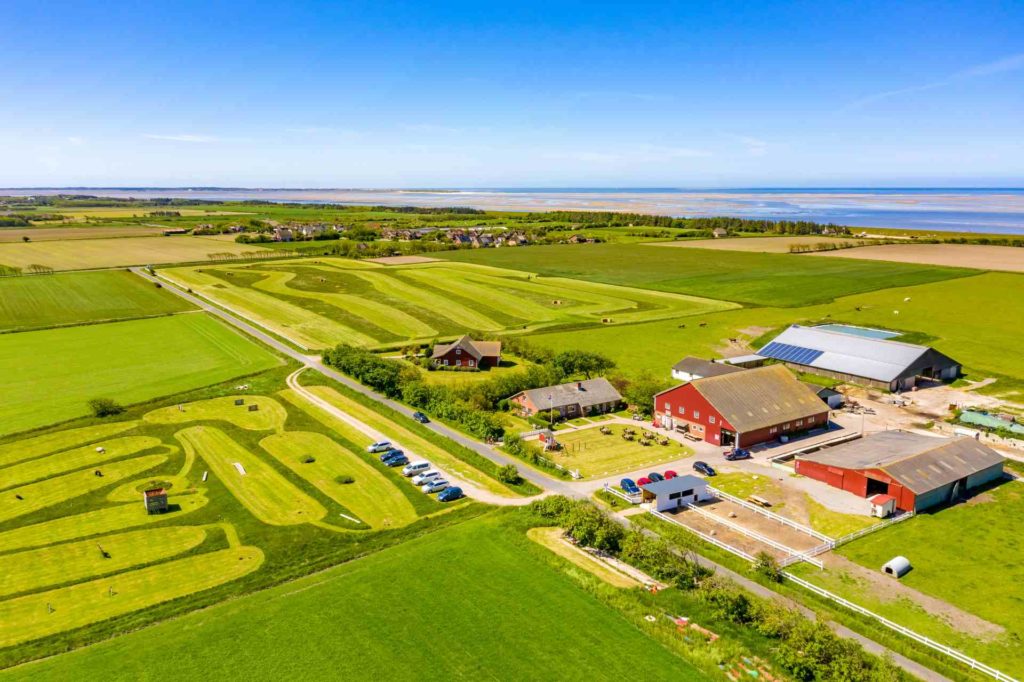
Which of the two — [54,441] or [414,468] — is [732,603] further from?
[54,441]

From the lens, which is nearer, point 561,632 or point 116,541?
point 561,632

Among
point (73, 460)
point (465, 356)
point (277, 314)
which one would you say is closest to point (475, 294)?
point (277, 314)

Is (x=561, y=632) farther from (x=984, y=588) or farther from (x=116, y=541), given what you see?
(x=116, y=541)

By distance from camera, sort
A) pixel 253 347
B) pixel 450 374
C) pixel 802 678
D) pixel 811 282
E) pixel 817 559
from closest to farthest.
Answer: pixel 802 678 < pixel 817 559 < pixel 450 374 < pixel 253 347 < pixel 811 282

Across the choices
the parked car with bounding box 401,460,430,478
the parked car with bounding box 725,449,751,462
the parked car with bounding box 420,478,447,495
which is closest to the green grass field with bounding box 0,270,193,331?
the parked car with bounding box 401,460,430,478

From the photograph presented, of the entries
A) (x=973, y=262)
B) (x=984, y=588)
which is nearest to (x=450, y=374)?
(x=984, y=588)

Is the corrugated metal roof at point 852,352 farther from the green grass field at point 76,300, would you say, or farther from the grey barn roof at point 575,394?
the green grass field at point 76,300

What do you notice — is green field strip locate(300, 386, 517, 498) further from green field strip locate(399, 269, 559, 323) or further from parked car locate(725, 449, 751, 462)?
green field strip locate(399, 269, 559, 323)

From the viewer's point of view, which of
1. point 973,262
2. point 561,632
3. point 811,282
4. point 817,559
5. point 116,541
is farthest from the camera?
point 973,262
